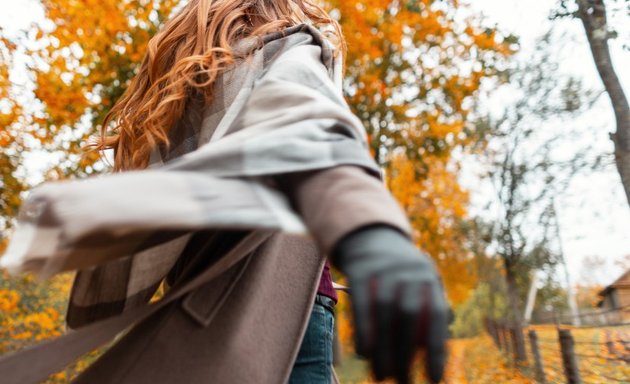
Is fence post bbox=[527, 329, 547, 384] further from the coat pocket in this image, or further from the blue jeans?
the coat pocket

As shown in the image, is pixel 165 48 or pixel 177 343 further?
pixel 165 48

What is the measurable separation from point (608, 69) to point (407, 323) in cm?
329

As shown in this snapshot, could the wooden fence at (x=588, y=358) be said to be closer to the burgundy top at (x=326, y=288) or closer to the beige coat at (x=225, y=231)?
the burgundy top at (x=326, y=288)

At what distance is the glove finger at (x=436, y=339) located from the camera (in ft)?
2.51

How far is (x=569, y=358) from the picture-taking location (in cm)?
575

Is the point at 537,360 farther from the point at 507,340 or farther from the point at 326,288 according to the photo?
the point at 326,288

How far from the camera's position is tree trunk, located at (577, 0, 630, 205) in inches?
134

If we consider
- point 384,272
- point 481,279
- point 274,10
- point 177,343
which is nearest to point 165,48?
point 274,10

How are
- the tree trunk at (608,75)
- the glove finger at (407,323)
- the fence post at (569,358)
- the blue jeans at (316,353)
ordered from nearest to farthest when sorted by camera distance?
the glove finger at (407,323), the blue jeans at (316,353), the tree trunk at (608,75), the fence post at (569,358)

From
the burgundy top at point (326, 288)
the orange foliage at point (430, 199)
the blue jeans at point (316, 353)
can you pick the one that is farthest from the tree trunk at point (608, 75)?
the orange foliage at point (430, 199)

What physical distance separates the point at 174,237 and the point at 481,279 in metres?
22.6

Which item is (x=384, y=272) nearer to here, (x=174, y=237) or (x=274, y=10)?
(x=174, y=237)

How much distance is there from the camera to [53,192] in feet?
2.85

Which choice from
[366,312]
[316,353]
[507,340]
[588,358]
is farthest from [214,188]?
[507,340]
